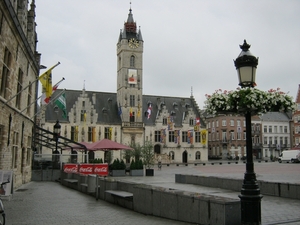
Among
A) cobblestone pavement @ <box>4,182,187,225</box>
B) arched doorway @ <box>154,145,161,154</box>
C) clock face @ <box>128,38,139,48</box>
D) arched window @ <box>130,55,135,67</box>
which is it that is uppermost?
clock face @ <box>128,38,139,48</box>

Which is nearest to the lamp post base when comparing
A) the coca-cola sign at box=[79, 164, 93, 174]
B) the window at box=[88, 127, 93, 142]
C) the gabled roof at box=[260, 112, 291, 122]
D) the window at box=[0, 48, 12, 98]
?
the window at box=[0, 48, 12, 98]

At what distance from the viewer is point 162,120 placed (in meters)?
65.8

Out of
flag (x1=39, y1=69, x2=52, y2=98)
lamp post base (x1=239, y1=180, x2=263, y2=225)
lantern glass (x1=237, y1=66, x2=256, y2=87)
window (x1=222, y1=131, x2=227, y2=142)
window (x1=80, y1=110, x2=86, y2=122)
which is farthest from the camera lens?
window (x1=222, y1=131, x2=227, y2=142)

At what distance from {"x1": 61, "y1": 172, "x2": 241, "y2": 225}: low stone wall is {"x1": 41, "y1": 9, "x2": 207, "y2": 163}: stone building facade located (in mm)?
48249

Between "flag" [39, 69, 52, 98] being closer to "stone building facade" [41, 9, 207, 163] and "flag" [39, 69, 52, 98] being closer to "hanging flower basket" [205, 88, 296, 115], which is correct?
"hanging flower basket" [205, 88, 296, 115]

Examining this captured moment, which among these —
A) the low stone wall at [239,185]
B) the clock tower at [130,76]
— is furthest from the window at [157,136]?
the low stone wall at [239,185]

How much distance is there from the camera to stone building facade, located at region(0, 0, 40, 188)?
13.7m

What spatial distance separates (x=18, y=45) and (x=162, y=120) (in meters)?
50.4

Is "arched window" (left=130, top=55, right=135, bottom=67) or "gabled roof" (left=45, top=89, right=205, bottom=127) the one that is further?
"arched window" (left=130, top=55, right=135, bottom=67)

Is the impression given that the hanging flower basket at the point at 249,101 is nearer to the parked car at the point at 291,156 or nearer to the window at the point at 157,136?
the parked car at the point at 291,156

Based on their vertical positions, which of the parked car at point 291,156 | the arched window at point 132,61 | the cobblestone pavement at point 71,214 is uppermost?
the arched window at point 132,61

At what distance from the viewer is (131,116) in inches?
2488

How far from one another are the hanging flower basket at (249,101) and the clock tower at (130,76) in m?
53.9

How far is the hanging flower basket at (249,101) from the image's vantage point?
315 inches
